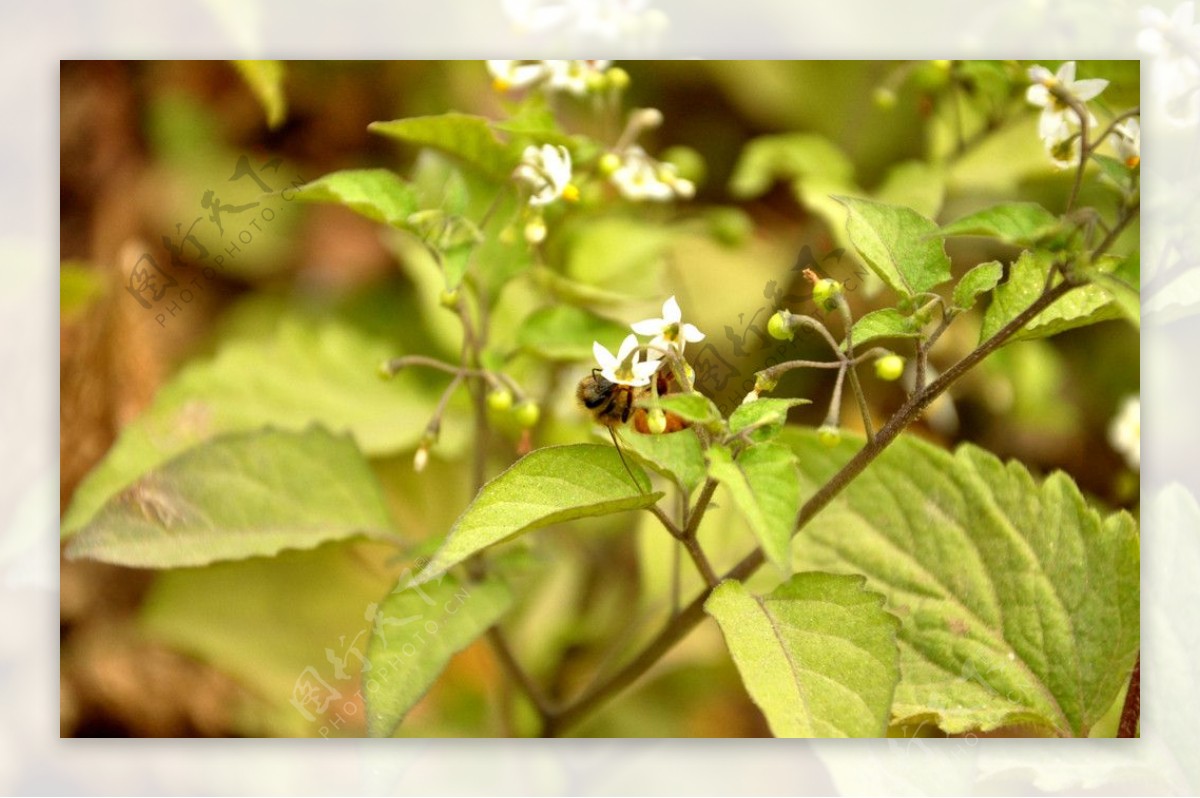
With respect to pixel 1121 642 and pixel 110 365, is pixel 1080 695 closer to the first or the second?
pixel 1121 642

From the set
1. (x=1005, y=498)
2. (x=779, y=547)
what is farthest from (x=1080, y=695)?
(x=779, y=547)

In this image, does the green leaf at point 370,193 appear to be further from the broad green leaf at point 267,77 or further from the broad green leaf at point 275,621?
the broad green leaf at point 275,621

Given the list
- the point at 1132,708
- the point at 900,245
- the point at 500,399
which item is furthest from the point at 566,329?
the point at 1132,708

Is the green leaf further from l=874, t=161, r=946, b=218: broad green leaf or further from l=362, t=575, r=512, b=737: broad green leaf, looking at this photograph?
l=874, t=161, r=946, b=218: broad green leaf

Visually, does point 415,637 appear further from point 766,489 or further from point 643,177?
point 643,177

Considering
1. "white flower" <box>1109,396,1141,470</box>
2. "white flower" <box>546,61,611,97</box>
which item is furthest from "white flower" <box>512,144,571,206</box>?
"white flower" <box>1109,396,1141,470</box>

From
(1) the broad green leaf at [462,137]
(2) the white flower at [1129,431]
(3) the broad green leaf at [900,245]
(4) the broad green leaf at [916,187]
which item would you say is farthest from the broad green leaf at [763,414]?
(2) the white flower at [1129,431]
